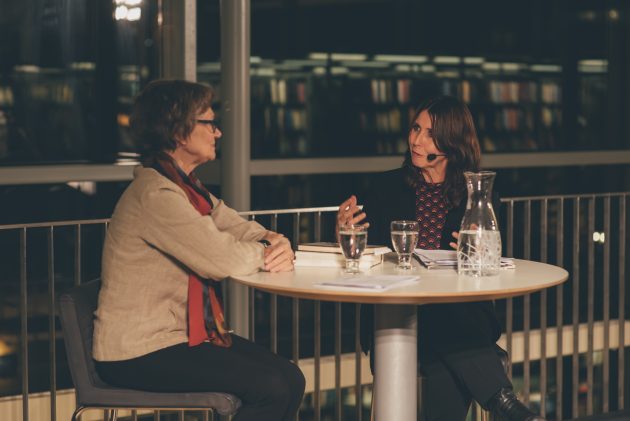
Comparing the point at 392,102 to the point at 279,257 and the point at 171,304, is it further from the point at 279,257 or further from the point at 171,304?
the point at 171,304

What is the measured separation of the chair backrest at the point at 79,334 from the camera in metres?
2.60

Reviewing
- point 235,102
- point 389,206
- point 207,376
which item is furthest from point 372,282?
point 235,102

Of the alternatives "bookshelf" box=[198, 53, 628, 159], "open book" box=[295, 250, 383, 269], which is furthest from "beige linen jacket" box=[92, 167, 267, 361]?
"bookshelf" box=[198, 53, 628, 159]

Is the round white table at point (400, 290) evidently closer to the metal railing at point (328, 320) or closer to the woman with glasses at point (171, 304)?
the woman with glasses at point (171, 304)

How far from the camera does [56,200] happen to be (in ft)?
27.2

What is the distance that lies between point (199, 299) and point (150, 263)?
0.16 meters

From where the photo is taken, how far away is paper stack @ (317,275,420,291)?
2477 millimetres

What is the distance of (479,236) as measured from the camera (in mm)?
2742

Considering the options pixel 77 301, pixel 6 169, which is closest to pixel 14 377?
pixel 6 169

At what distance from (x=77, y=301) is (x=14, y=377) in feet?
13.2

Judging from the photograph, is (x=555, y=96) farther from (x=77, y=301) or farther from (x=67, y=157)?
(x=77, y=301)

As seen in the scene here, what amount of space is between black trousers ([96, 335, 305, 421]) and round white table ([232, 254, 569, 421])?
0.22m

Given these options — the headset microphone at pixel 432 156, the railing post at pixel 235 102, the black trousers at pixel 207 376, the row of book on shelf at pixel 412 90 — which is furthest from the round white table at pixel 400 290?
the row of book on shelf at pixel 412 90

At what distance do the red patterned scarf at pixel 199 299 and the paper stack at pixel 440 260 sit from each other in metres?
0.58
